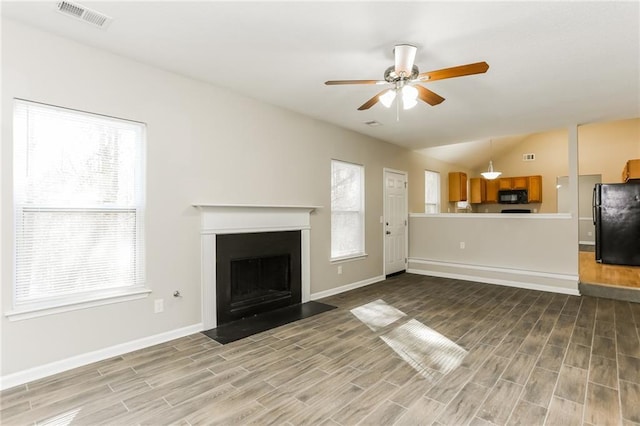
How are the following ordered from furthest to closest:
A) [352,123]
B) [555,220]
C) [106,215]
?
[555,220] → [352,123] → [106,215]

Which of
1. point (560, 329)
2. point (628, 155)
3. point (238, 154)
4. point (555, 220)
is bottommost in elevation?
point (560, 329)

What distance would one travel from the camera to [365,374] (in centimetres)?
247

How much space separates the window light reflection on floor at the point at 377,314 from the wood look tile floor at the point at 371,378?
0.03m

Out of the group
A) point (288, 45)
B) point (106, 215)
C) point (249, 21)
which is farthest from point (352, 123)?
point (106, 215)

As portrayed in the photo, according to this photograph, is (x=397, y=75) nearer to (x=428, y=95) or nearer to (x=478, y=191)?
(x=428, y=95)

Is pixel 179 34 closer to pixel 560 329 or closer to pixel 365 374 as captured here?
pixel 365 374

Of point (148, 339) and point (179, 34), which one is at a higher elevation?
point (179, 34)

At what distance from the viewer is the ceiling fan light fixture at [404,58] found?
2.41 metres

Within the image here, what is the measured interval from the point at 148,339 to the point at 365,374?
2.01m

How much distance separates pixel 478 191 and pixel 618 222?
3737 millimetres

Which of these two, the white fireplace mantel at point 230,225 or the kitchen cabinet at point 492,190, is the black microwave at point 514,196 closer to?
the kitchen cabinet at point 492,190

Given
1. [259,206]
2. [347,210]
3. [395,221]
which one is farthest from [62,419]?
[395,221]

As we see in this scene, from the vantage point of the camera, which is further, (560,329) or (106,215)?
(560,329)

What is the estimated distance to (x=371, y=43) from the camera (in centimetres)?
256
